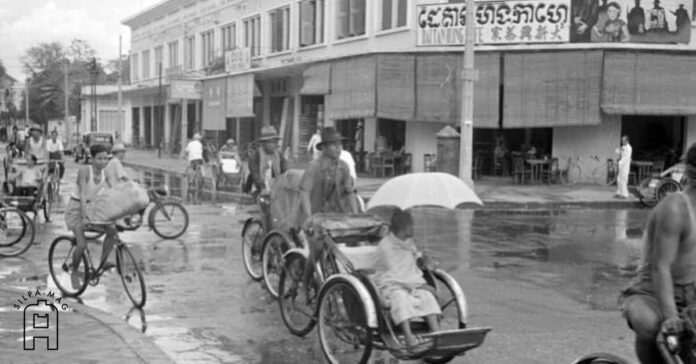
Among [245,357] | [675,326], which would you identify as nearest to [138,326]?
[245,357]

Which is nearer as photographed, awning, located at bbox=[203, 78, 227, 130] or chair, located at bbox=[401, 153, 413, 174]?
chair, located at bbox=[401, 153, 413, 174]

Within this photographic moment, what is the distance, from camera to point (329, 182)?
Result: 7.75 meters

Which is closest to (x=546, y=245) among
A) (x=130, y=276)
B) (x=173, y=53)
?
(x=130, y=276)

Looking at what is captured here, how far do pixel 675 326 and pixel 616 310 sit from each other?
481 centimetres

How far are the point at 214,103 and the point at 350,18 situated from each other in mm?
12634

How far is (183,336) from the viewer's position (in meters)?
7.19

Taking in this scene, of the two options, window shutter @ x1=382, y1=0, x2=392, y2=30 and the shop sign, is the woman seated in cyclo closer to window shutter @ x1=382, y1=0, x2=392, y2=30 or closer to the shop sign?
window shutter @ x1=382, y1=0, x2=392, y2=30

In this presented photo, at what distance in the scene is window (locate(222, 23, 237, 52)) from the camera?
42375mm

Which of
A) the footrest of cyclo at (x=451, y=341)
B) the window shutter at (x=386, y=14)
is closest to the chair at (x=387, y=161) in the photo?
the window shutter at (x=386, y=14)

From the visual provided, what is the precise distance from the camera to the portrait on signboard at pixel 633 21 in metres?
24.1

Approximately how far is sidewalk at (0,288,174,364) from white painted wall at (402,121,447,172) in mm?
20340

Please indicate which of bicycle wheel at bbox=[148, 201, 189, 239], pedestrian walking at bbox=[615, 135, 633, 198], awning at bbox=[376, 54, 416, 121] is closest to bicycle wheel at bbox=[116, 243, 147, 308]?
bicycle wheel at bbox=[148, 201, 189, 239]

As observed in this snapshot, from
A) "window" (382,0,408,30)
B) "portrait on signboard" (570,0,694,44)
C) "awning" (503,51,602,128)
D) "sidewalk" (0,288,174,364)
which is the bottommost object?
"sidewalk" (0,288,174,364)

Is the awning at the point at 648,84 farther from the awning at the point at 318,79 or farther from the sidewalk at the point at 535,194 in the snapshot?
the awning at the point at 318,79
